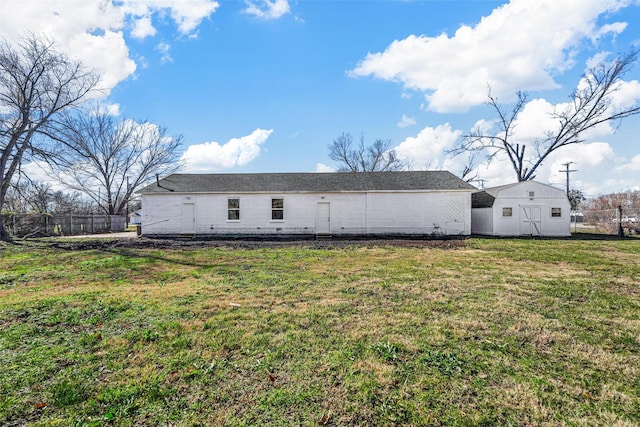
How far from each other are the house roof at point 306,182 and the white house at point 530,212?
2.14 m

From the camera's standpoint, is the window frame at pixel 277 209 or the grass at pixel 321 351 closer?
the grass at pixel 321 351

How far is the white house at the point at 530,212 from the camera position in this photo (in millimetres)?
18812

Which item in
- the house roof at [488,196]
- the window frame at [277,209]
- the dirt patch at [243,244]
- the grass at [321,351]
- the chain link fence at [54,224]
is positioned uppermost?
the house roof at [488,196]

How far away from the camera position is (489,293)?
232 inches

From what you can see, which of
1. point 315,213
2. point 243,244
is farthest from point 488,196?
point 243,244

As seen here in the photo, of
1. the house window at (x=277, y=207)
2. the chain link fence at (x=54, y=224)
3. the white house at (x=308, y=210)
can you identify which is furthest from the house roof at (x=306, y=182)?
the chain link fence at (x=54, y=224)

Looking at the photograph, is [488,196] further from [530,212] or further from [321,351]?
[321,351]

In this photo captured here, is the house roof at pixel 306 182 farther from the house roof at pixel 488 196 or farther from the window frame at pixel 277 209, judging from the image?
the house roof at pixel 488 196

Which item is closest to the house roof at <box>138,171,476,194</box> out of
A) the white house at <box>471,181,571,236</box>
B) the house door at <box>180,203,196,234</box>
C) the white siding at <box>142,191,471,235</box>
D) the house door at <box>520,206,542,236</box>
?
the white siding at <box>142,191,471,235</box>

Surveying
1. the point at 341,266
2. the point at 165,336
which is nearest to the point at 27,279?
the point at 165,336

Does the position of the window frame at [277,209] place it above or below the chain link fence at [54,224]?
above

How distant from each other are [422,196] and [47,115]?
2122cm

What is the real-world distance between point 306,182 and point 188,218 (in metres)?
7.53

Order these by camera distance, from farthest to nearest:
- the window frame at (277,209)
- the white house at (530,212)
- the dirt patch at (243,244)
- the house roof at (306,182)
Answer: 1. the window frame at (277,209)
2. the house roof at (306,182)
3. the white house at (530,212)
4. the dirt patch at (243,244)
